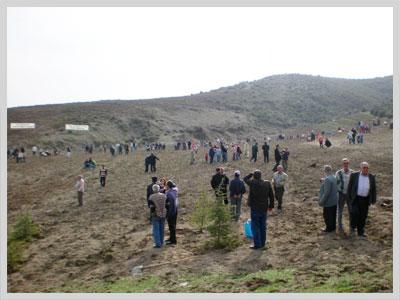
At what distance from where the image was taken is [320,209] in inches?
673

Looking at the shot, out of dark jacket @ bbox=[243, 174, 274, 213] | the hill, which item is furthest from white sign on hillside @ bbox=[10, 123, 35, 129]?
dark jacket @ bbox=[243, 174, 274, 213]

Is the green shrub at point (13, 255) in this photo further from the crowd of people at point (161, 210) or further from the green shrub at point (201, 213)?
the green shrub at point (201, 213)

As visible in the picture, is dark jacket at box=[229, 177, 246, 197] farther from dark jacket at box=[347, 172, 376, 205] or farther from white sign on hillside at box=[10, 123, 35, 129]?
white sign on hillside at box=[10, 123, 35, 129]

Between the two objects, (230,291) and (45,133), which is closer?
(230,291)

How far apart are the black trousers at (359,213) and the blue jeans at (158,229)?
15.3ft

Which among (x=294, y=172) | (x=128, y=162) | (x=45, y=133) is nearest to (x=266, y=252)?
(x=294, y=172)

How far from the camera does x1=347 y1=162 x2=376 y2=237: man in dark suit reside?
12.1m

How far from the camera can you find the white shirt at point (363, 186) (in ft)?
39.6

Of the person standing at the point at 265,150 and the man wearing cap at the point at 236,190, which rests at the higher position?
the person standing at the point at 265,150

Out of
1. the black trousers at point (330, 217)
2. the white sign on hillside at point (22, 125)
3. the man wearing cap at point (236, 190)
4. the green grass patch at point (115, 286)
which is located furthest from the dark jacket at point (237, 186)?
the white sign on hillside at point (22, 125)

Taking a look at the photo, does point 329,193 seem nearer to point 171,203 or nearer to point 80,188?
point 171,203

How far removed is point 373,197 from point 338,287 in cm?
365

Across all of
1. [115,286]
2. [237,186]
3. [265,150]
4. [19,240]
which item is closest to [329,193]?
[237,186]

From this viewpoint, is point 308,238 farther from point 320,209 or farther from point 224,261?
point 320,209
